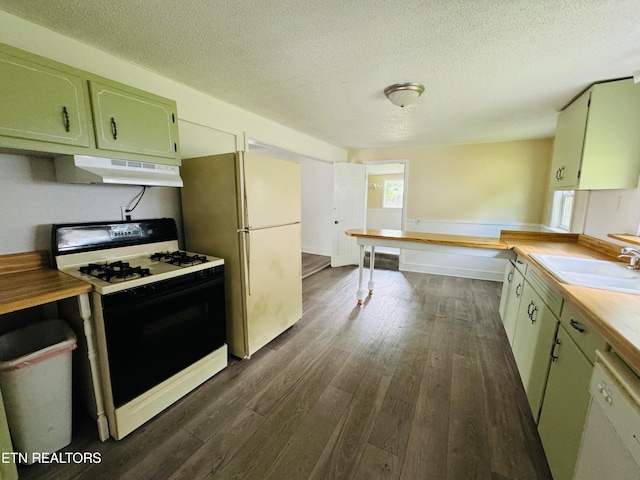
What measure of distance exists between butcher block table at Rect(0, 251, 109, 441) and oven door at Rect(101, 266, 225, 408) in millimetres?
114

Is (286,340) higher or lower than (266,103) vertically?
lower

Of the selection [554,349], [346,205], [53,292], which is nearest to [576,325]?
A: [554,349]

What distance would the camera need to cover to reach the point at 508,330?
2340mm

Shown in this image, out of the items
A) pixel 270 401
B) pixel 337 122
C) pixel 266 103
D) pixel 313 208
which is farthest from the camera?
pixel 313 208

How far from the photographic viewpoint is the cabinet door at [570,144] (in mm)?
2006

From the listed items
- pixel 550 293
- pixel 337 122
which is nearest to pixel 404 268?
pixel 337 122

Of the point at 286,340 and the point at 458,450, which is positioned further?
the point at 286,340

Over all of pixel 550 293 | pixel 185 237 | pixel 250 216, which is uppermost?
pixel 250 216

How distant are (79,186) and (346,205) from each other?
3.90 meters

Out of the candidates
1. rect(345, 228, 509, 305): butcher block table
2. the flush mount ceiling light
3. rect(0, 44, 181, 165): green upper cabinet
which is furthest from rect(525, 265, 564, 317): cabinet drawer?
rect(0, 44, 181, 165): green upper cabinet

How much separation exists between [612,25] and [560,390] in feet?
6.02

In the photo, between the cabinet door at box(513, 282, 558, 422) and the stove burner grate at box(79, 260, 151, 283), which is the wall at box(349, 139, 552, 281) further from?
the stove burner grate at box(79, 260, 151, 283)

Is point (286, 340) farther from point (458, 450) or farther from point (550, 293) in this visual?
point (550, 293)

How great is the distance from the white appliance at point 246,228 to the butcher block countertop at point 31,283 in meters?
0.89
